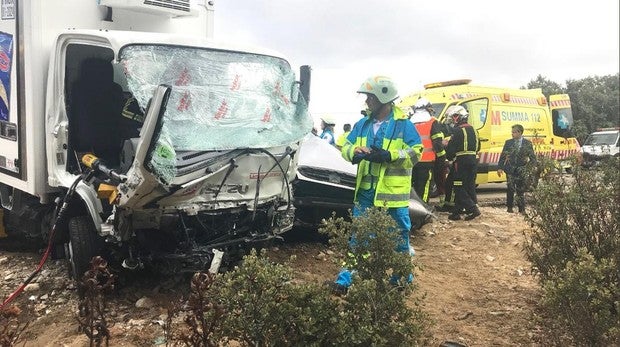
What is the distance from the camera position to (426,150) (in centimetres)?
795

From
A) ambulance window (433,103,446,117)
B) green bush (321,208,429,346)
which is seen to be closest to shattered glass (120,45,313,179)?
green bush (321,208,429,346)

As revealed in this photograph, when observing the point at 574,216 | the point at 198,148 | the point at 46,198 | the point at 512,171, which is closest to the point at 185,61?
the point at 198,148

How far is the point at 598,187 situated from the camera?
132 inches

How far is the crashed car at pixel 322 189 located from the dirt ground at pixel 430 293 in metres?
0.42

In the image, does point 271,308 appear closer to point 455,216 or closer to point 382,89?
point 382,89

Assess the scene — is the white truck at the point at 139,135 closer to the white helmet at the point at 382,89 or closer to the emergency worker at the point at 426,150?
the white helmet at the point at 382,89

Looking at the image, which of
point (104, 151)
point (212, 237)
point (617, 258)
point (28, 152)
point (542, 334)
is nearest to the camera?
point (617, 258)

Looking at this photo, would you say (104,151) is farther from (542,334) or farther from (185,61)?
(542,334)

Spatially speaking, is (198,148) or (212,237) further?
(212,237)

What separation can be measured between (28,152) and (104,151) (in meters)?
0.61

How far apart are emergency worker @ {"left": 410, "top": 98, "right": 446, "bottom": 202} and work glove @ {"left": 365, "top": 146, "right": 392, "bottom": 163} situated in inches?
133

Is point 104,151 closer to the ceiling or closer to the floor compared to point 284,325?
closer to the ceiling

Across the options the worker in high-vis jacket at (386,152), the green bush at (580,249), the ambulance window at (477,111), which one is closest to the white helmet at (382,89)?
the worker in high-vis jacket at (386,152)

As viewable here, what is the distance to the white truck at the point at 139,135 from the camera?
3840 mm
